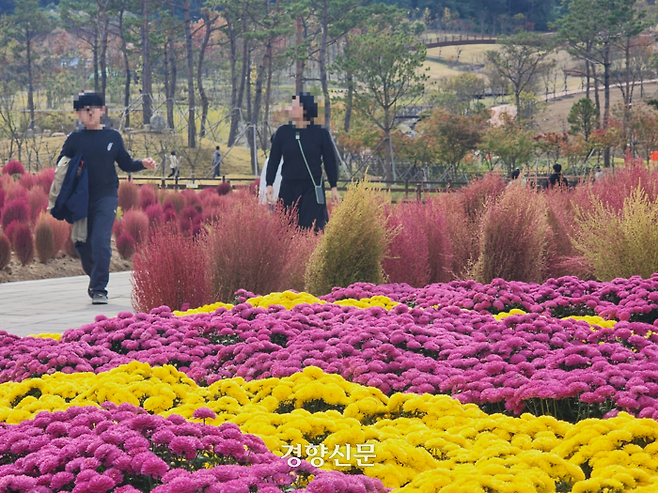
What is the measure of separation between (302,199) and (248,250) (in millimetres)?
1743

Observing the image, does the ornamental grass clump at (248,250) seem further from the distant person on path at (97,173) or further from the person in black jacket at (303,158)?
the distant person on path at (97,173)

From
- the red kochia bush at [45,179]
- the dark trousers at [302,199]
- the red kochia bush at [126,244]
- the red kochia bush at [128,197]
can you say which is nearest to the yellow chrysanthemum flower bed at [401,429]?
the dark trousers at [302,199]

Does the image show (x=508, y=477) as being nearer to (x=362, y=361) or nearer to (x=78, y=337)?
(x=362, y=361)

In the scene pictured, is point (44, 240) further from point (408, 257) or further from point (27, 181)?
point (408, 257)

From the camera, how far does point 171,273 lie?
220 inches

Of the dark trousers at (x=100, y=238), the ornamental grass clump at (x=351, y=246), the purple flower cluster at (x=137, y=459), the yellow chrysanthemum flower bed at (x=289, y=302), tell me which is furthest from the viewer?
the dark trousers at (x=100, y=238)

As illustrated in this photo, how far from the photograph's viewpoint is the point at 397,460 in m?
2.54

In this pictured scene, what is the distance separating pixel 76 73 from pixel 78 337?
77.1 meters

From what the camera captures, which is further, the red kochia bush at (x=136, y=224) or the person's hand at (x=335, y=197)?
the red kochia bush at (x=136, y=224)

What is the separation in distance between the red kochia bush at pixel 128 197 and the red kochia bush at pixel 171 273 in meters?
7.86

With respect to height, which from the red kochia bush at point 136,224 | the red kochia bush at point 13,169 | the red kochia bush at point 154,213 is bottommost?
the red kochia bush at point 136,224

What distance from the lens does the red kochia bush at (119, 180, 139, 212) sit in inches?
529

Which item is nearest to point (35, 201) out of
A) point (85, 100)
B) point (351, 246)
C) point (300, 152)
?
point (85, 100)

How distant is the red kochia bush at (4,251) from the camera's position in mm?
9208
